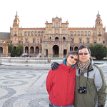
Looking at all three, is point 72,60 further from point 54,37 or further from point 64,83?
point 54,37

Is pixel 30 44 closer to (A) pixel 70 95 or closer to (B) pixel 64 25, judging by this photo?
(B) pixel 64 25

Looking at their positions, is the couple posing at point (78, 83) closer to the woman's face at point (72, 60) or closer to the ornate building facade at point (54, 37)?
the woman's face at point (72, 60)

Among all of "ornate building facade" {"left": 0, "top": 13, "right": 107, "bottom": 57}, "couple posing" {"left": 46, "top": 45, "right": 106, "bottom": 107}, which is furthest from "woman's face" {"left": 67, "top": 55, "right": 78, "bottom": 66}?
"ornate building facade" {"left": 0, "top": 13, "right": 107, "bottom": 57}

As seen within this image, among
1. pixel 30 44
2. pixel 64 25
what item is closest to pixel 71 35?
pixel 64 25

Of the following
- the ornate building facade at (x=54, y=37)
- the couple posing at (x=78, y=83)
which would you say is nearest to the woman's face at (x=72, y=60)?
the couple posing at (x=78, y=83)

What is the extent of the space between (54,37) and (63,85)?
86998 millimetres

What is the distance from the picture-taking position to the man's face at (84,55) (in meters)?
3.98

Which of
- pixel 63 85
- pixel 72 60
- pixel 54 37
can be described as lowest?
pixel 63 85

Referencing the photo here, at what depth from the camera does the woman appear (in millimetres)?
3965

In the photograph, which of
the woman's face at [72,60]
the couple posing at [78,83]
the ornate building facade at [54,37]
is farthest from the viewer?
the ornate building facade at [54,37]

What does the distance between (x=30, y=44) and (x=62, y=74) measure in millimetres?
90780

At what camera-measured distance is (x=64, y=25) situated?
92562 mm

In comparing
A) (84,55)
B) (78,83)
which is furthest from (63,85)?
(84,55)

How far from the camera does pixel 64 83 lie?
3.99 metres
